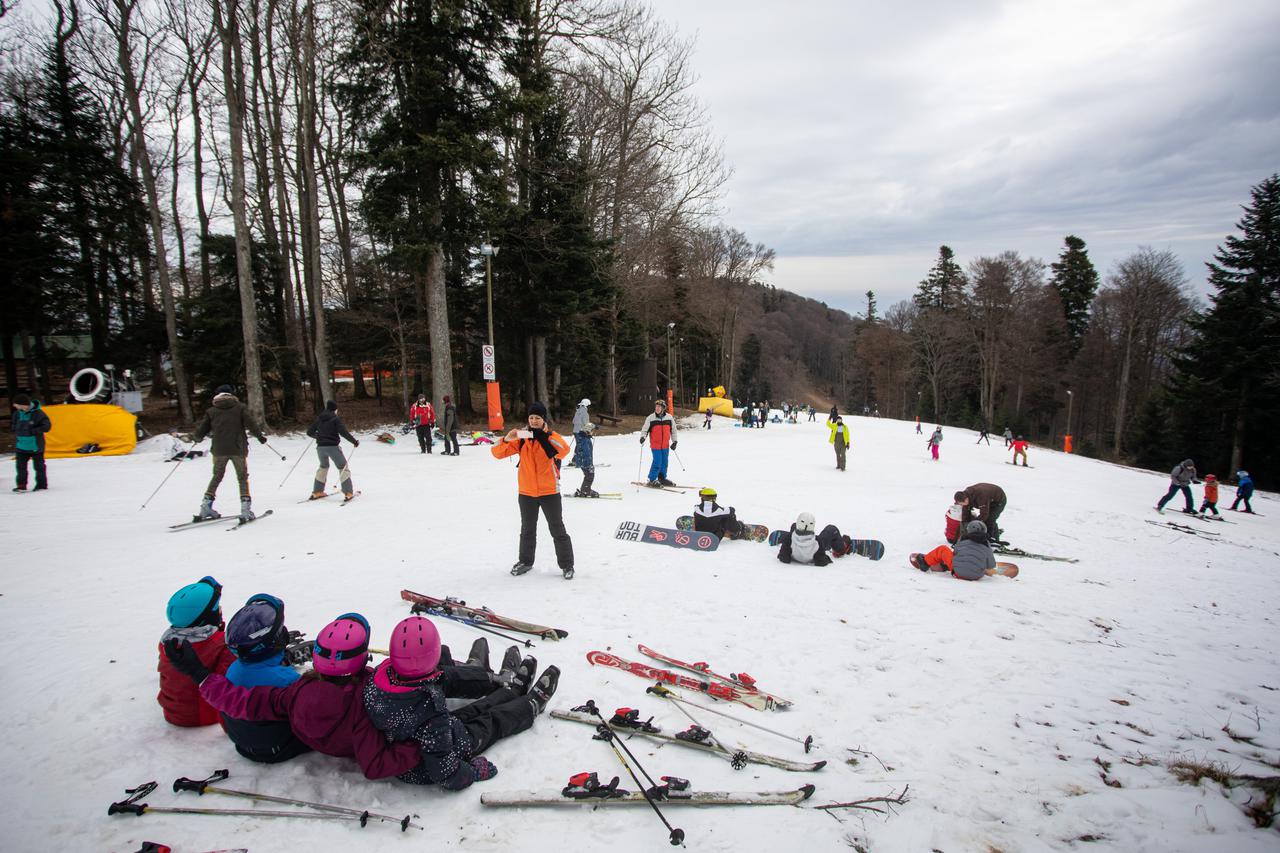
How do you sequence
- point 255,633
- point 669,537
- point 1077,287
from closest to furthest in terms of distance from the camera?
point 255,633 → point 669,537 → point 1077,287

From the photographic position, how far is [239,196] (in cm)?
1630

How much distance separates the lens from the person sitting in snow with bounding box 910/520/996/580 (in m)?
7.26

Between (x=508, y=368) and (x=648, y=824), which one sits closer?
(x=648, y=824)

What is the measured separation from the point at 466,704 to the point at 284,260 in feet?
82.4

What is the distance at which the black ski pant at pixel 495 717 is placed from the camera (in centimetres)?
334

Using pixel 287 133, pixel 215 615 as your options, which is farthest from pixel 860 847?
pixel 287 133

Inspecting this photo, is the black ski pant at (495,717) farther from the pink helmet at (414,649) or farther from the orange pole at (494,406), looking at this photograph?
the orange pole at (494,406)

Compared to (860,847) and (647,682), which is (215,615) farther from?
(860,847)

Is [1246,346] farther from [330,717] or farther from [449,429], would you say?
[330,717]

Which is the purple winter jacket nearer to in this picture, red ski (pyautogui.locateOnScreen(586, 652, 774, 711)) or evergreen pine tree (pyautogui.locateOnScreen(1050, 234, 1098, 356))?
red ski (pyautogui.locateOnScreen(586, 652, 774, 711))

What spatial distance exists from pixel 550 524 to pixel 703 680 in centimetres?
277

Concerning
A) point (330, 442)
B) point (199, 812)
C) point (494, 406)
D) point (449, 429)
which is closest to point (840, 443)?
point (494, 406)

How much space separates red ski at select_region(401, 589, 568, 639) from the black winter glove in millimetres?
2007

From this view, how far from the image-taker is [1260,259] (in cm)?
2889
